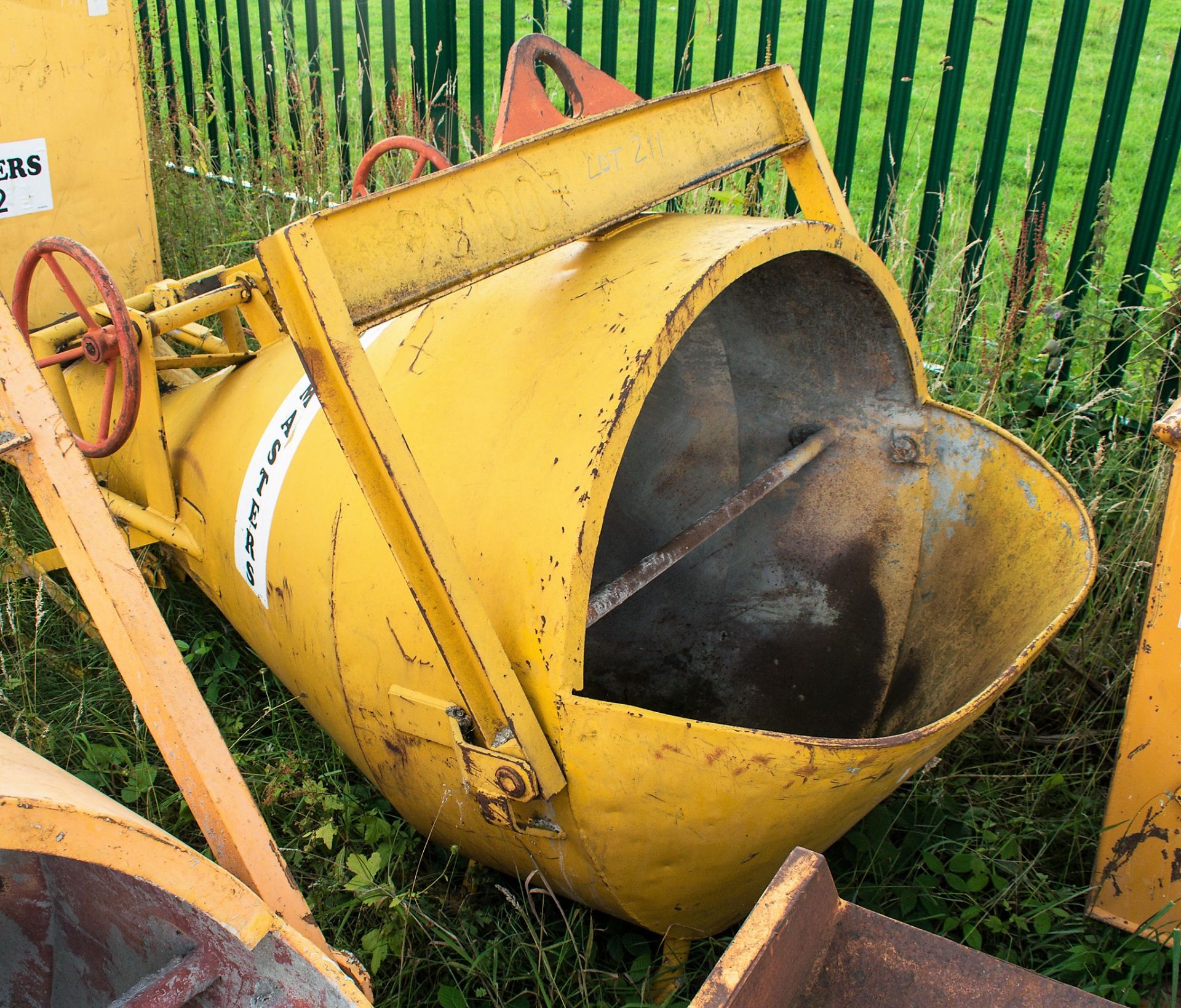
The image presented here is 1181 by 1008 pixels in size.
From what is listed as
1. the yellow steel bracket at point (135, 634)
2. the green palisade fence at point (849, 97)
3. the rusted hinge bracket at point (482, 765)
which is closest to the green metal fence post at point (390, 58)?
the green palisade fence at point (849, 97)

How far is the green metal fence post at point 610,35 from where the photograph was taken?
4160mm

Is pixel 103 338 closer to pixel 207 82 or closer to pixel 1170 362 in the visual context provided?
pixel 1170 362

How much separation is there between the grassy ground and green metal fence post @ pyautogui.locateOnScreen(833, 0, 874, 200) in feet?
1.80

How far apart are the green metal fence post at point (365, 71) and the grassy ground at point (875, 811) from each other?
8.72ft

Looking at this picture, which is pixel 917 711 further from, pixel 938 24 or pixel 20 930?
pixel 938 24

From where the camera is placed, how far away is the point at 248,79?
5922mm

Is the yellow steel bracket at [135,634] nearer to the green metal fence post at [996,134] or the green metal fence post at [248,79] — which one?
the green metal fence post at [996,134]

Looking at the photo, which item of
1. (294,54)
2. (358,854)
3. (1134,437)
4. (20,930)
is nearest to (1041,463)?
(1134,437)

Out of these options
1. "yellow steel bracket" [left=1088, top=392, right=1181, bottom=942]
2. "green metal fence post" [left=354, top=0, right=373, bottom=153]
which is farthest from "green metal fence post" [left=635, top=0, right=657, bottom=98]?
"yellow steel bracket" [left=1088, top=392, right=1181, bottom=942]

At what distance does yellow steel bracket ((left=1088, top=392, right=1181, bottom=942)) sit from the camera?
1845mm

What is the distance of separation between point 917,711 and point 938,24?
7264 mm

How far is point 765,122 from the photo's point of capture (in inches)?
82.0

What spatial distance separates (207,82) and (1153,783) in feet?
19.7

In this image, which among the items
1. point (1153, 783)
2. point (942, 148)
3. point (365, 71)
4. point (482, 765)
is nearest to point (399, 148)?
point (482, 765)
